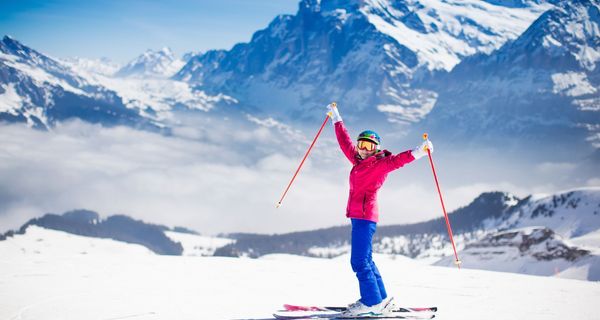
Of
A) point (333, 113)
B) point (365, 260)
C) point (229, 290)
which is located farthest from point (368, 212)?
point (229, 290)

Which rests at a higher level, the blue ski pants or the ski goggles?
the ski goggles

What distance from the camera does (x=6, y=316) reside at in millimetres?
9164

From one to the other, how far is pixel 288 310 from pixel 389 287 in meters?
4.58

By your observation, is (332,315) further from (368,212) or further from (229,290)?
(229,290)

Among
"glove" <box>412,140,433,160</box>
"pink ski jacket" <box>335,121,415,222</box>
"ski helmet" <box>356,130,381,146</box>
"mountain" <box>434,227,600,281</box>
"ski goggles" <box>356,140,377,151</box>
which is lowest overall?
"mountain" <box>434,227,600,281</box>

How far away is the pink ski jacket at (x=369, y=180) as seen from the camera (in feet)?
32.6

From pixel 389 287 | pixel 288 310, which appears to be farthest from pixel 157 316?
pixel 389 287

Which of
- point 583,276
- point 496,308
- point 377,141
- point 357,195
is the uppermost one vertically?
point 377,141

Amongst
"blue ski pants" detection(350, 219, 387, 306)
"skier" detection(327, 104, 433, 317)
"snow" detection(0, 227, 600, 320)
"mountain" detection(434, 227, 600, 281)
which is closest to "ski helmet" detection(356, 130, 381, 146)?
"skier" detection(327, 104, 433, 317)

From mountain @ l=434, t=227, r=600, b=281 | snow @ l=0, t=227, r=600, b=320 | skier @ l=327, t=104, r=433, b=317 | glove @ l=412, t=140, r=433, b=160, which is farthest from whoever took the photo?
mountain @ l=434, t=227, r=600, b=281

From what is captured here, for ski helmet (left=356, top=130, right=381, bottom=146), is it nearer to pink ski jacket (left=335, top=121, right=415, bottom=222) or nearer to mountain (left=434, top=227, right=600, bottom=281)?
pink ski jacket (left=335, top=121, right=415, bottom=222)

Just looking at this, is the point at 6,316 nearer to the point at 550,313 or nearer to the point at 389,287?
the point at 389,287

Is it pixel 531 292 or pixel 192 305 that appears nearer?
pixel 192 305

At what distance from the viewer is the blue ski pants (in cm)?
984
